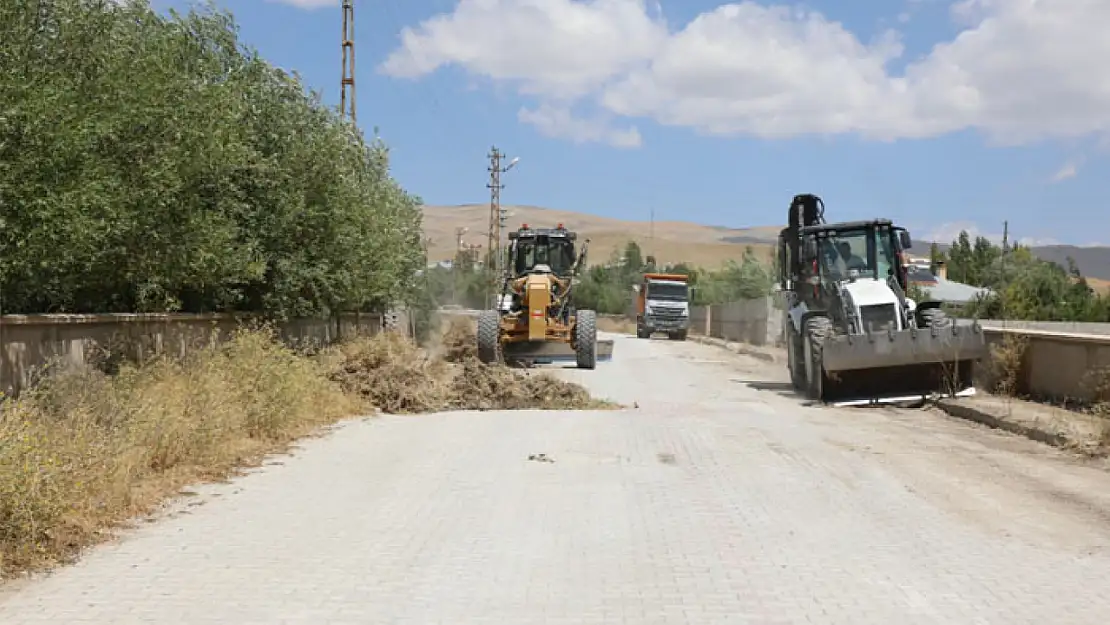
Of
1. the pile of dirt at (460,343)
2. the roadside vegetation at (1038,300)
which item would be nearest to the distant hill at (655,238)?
the roadside vegetation at (1038,300)

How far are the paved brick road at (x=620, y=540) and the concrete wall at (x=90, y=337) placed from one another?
2.34 meters

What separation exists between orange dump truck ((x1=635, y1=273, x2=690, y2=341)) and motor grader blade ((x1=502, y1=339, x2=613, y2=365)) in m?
27.2

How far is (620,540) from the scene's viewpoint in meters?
8.16

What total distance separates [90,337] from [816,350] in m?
11.6

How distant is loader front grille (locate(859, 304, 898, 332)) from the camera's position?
19891 mm

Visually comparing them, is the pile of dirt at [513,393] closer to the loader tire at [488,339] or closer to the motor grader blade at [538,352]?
the loader tire at [488,339]

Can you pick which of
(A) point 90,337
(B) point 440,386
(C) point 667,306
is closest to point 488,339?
(B) point 440,386

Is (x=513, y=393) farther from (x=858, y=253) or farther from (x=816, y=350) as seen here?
(x=858, y=253)

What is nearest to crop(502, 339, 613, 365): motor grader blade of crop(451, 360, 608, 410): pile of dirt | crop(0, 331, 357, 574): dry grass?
crop(451, 360, 608, 410): pile of dirt

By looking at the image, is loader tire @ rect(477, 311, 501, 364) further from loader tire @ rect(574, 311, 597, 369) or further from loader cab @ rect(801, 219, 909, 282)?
loader cab @ rect(801, 219, 909, 282)

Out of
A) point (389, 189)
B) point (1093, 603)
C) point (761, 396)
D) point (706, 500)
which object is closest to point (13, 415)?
point (706, 500)

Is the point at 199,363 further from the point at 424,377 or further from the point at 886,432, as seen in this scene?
the point at 886,432

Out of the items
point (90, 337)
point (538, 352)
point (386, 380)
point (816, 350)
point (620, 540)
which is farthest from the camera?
point (538, 352)

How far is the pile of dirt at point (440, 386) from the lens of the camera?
18094 mm
